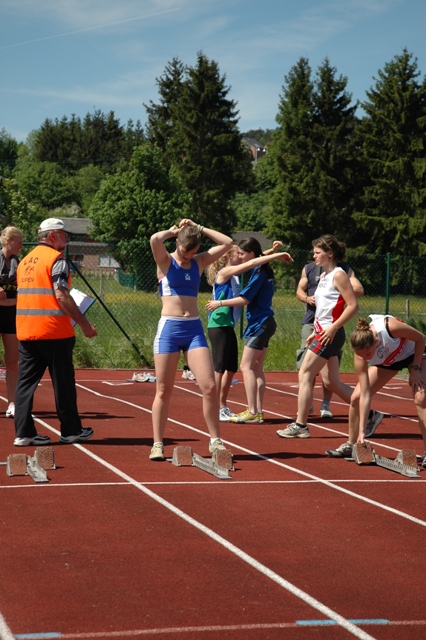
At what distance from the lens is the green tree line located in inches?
2441

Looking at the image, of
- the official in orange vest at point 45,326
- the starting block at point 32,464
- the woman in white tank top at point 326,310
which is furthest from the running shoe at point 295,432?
the starting block at point 32,464

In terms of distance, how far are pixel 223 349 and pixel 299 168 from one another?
5670 centimetres

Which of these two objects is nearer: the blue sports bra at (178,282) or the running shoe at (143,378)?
the blue sports bra at (178,282)

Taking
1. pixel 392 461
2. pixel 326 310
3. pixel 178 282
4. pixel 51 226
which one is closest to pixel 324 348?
pixel 326 310

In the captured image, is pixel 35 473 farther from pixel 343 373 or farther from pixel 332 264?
pixel 343 373

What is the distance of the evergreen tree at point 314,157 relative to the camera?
6512cm

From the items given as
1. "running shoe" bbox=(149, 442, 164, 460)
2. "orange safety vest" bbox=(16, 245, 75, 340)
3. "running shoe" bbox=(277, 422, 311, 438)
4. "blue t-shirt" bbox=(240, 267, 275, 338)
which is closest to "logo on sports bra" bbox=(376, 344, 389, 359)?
"running shoe" bbox=(277, 422, 311, 438)

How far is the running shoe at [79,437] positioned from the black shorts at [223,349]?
6.50 feet

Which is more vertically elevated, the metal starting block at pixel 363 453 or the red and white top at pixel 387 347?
the red and white top at pixel 387 347

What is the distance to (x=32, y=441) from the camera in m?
9.31

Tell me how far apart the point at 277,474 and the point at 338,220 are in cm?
5824

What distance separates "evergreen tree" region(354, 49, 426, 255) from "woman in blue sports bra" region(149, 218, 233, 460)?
2107 inches

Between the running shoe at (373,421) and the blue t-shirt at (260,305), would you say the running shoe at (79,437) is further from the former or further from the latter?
the running shoe at (373,421)

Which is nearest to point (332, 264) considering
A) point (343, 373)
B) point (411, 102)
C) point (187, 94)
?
point (343, 373)
